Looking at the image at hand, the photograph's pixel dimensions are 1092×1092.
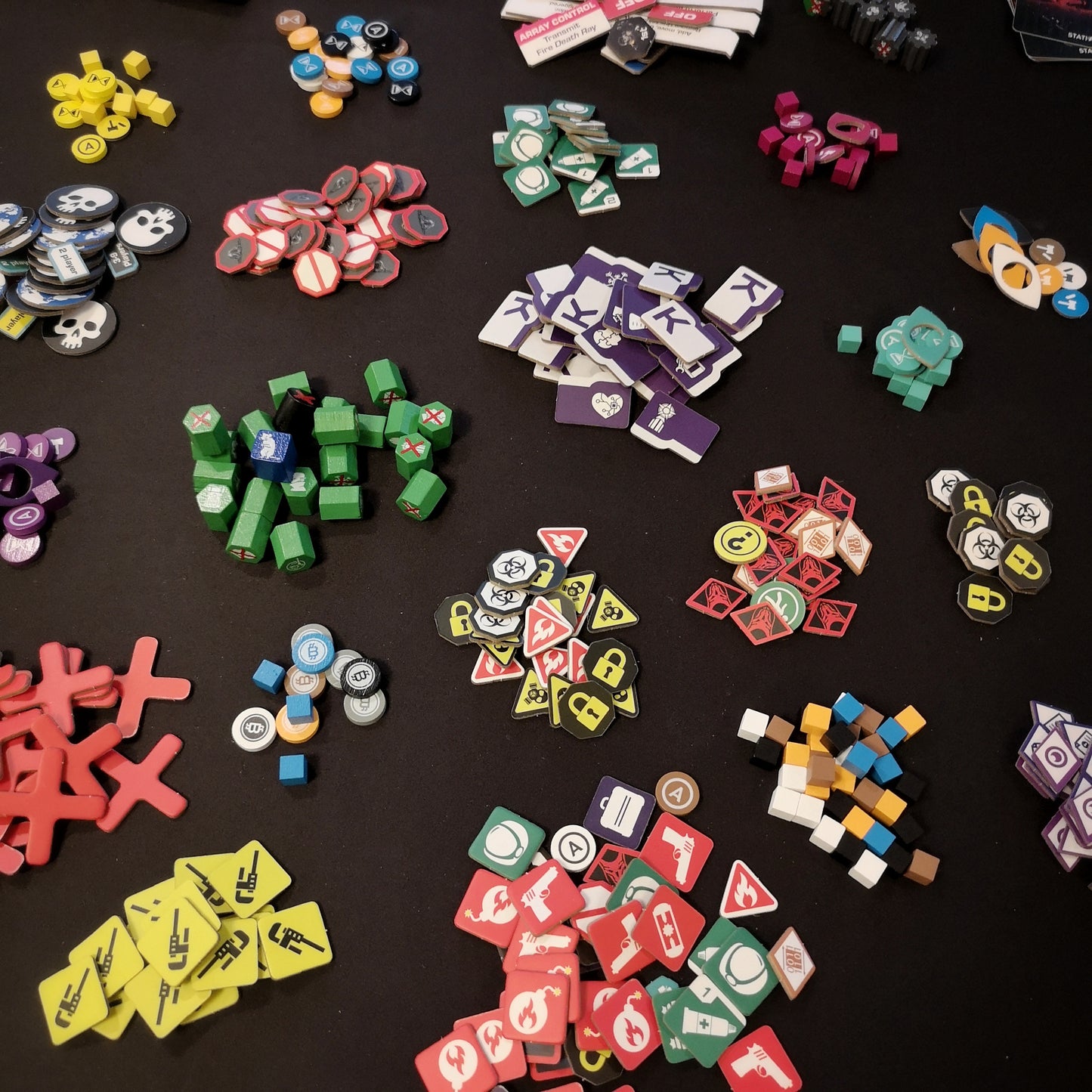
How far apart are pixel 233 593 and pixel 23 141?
5.50ft

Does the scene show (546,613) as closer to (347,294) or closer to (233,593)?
(233,593)

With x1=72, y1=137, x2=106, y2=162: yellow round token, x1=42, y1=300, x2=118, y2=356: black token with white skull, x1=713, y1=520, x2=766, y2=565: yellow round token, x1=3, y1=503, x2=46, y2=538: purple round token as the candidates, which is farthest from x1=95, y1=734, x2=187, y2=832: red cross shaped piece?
x1=72, y1=137, x2=106, y2=162: yellow round token

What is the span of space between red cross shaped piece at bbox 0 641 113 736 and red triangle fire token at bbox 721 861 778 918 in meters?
1.36

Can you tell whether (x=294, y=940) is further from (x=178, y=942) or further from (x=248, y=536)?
(x=248, y=536)

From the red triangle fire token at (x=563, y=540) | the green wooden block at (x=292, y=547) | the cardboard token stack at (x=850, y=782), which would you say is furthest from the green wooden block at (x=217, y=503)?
the cardboard token stack at (x=850, y=782)

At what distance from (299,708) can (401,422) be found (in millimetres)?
708

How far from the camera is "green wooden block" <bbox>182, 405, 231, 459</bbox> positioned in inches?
88.0

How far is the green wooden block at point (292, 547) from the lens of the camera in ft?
7.34

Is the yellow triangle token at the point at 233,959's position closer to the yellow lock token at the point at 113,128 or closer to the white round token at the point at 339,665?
the white round token at the point at 339,665

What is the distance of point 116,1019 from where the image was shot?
74.1 inches

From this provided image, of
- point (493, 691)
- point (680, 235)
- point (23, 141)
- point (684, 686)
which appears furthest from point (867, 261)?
point (23, 141)

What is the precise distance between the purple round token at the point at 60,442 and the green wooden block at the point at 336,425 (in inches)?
25.8

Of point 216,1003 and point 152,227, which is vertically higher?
point 152,227

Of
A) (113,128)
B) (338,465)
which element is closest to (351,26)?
(113,128)
